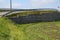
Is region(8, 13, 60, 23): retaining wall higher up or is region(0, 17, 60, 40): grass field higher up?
region(0, 17, 60, 40): grass field

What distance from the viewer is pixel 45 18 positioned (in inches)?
734

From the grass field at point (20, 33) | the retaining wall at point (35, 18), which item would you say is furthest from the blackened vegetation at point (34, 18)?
the grass field at point (20, 33)

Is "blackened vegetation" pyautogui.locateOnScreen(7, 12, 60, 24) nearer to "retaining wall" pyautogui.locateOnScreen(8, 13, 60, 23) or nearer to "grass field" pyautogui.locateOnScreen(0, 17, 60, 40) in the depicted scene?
"retaining wall" pyautogui.locateOnScreen(8, 13, 60, 23)

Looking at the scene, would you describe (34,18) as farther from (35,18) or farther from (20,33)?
(20,33)

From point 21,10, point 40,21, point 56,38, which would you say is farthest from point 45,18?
point 56,38

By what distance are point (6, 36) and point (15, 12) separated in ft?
44.4

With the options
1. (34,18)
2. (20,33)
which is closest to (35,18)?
(34,18)

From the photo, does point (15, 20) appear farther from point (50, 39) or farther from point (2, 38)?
point (2, 38)

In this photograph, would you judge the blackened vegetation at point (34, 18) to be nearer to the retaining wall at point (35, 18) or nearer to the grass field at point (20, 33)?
the retaining wall at point (35, 18)

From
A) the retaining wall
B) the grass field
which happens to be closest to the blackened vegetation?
the retaining wall

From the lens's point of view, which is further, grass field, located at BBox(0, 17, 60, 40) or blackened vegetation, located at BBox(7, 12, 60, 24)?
blackened vegetation, located at BBox(7, 12, 60, 24)

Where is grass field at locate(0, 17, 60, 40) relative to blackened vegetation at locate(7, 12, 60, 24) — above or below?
above

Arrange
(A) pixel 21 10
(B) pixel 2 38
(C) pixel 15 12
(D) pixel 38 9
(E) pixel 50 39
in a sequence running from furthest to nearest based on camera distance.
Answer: (D) pixel 38 9
(A) pixel 21 10
(C) pixel 15 12
(E) pixel 50 39
(B) pixel 2 38

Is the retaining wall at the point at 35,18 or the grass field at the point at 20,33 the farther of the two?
the retaining wall at the point at 35,18
